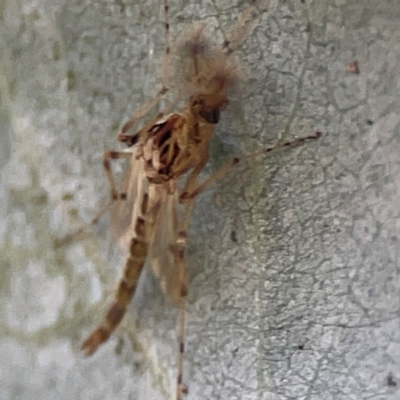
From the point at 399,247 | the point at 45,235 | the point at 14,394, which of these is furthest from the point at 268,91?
the point at 14,394

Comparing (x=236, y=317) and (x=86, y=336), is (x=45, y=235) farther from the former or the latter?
(x=236, y=317)

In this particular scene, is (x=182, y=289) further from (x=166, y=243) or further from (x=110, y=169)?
(x=110, y=169)

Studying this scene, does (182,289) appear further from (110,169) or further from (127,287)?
(110,169)

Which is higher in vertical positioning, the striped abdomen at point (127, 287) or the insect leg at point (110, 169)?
the insect leg at point (110, 169)

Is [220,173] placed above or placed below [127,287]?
above

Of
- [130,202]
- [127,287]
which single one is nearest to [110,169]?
[130,202]
